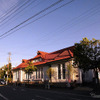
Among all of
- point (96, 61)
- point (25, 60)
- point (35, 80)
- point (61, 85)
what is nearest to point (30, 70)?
point (35, 80)

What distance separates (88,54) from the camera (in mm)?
16578

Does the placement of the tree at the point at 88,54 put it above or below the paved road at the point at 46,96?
above

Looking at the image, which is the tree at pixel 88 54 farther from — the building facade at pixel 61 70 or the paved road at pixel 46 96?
the building facade at pixel 61 70

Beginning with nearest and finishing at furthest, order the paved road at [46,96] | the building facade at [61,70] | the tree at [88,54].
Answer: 1. the paved road at [46,96]
2. the tree at [88,54]
3. the building facade at [61,70]

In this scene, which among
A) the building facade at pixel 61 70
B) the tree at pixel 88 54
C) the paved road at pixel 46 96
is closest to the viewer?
the paved road at pixel 46 96

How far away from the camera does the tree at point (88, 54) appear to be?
16.1 metres

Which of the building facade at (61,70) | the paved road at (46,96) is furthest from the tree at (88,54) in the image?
the building facade at (61,70)

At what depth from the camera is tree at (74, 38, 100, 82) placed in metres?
16.1

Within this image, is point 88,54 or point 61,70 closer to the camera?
point 88,54

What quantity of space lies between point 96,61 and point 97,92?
370cm

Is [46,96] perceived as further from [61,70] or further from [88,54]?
[61,70]

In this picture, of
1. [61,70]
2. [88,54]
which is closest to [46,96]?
[88,54]

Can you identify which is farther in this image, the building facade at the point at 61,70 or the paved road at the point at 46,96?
the building facade at the point at 61,70

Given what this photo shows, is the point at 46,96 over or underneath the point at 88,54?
underneath
